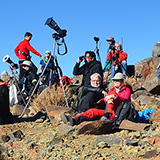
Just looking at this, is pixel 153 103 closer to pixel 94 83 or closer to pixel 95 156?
pixel 94 83

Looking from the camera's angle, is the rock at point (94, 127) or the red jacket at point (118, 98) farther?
the red jacket at point (118, 98)

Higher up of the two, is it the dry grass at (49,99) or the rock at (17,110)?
the dry grass at (49,99)

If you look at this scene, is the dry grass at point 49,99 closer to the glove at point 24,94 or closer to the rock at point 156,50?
the glove at point 24,94

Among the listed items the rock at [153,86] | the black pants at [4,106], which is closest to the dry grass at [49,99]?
the black pants at [4,106]

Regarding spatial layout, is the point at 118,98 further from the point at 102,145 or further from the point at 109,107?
the point at 102,145

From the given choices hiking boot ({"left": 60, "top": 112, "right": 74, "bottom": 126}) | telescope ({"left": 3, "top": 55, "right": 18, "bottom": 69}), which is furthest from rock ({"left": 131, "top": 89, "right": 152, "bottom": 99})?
hiking boot ({"left": 60, "top": 112, "right": 74, "bottom": 126})

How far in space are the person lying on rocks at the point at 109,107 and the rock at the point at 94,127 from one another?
0.42 metres

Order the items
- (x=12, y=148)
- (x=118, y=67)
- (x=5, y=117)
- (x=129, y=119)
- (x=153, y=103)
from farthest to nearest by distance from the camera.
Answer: (x=118, y=67), (x=153, y=103), (x=5, y=117), (x=129, y=119), (x=12, y=148)

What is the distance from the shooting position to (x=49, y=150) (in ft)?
20.0

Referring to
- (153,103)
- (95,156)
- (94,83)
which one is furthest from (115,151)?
(153,103)

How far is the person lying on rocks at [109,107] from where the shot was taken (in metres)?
7.15

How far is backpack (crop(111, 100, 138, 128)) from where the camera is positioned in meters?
7.07

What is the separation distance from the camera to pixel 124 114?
707cm

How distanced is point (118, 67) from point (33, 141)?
6.66m
